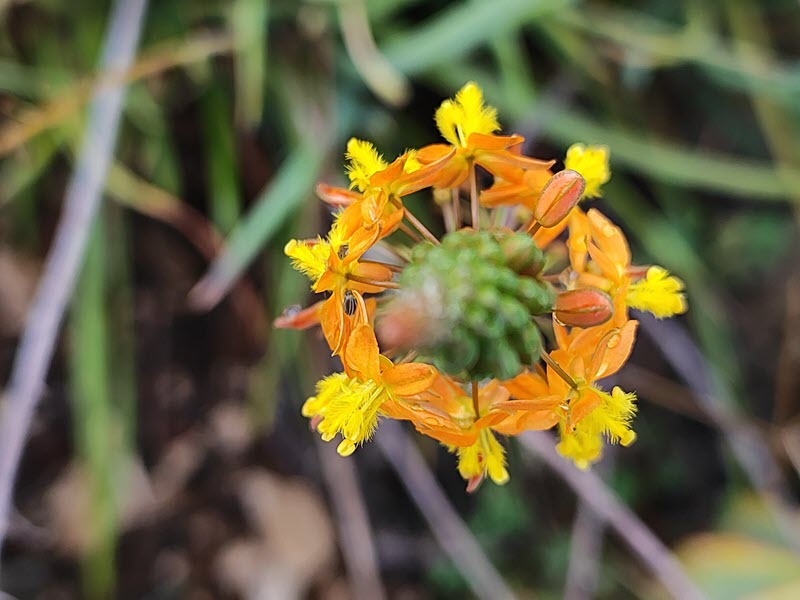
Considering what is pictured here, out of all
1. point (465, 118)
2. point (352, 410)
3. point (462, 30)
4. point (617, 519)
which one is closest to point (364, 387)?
point (352, 410)

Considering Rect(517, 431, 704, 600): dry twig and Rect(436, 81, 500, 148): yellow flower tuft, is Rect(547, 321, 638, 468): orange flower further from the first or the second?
Rect(517, 431, 704, 600): dry twig

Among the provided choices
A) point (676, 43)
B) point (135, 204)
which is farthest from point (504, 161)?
point (135, 204)

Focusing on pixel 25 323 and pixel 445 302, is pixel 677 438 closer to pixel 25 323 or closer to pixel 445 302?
pixel 445 302

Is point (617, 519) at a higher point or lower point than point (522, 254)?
lower

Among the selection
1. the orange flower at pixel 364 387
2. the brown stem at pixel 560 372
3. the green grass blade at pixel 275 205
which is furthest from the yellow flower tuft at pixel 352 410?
the green grass blade at pixel 275 205

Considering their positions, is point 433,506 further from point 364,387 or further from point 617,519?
point 364,387

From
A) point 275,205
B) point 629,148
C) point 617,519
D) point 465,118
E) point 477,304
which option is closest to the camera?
point 477,304

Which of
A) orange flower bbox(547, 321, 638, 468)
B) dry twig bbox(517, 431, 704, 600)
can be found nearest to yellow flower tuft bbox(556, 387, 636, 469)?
orange flower bbox(547, 321, 638, 468)
